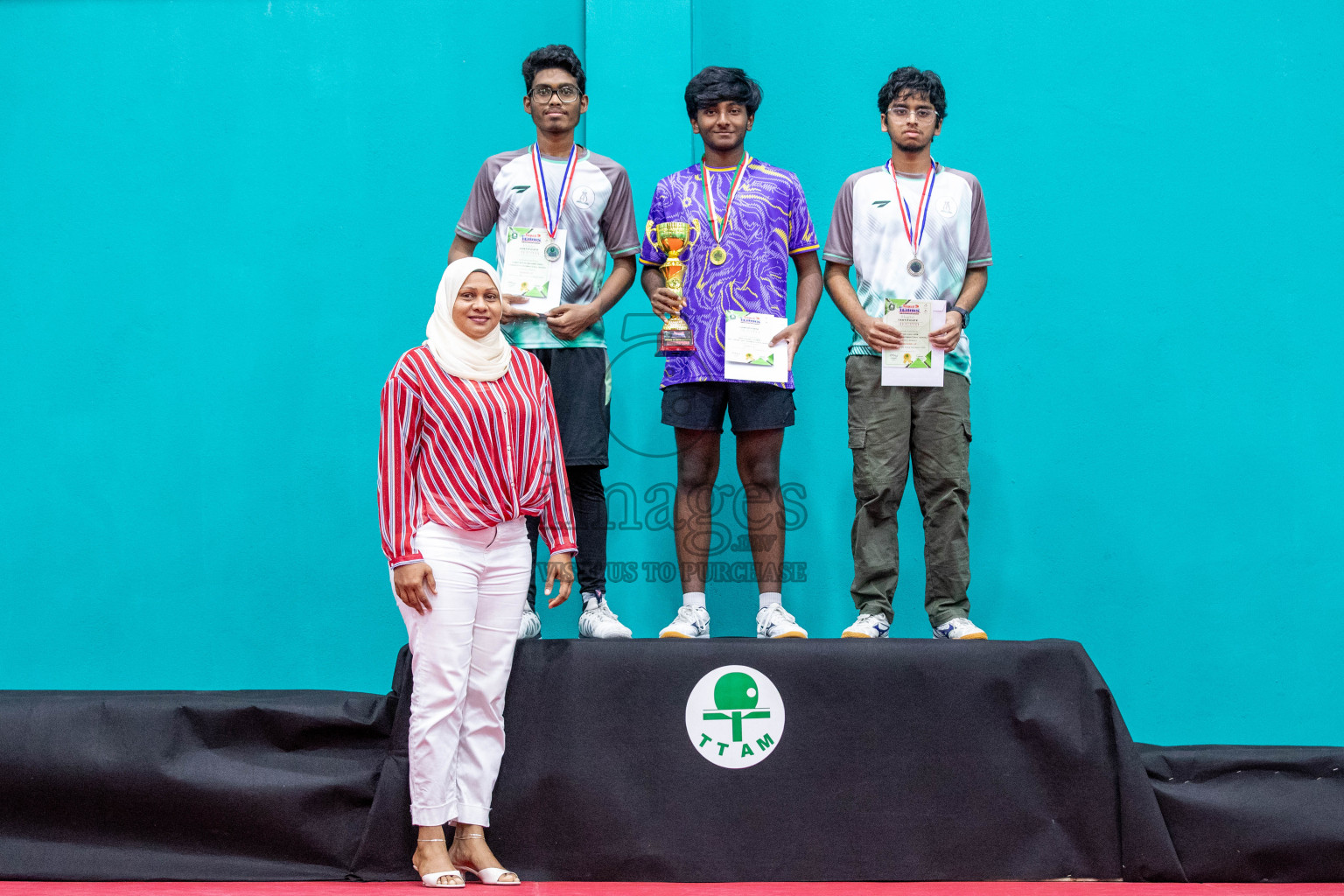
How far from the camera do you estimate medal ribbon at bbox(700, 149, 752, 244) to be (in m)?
2.75

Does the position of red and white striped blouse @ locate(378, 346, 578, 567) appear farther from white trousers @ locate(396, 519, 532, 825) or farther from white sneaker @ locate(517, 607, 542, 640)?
white sneaker @ locate(517, 607, 542, 640)

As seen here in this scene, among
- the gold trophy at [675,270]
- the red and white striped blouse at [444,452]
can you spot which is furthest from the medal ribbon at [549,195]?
the red and white striped blouse at [444,452]

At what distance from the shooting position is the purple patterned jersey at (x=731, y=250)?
2713mm

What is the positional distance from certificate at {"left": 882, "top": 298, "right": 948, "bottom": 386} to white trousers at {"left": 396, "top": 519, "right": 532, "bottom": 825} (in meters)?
1.08

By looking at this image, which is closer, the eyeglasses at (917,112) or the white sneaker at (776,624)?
the white sneaker at (776,624)

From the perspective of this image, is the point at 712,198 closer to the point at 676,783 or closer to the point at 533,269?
the point at 533,269

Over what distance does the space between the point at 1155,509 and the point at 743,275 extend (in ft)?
5.74

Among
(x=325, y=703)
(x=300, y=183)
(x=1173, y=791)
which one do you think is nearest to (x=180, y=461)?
(x=300, y=183)

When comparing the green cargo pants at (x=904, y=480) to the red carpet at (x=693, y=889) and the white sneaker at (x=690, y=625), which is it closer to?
the white sneaker at (x=690, y=625)

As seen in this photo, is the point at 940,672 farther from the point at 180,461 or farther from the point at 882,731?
the point at 180,461

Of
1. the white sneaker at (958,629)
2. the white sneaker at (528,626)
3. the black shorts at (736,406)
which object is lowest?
the white sneaker at (958,629)

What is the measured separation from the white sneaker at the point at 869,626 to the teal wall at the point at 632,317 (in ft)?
2.89

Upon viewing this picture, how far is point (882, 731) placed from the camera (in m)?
2.36

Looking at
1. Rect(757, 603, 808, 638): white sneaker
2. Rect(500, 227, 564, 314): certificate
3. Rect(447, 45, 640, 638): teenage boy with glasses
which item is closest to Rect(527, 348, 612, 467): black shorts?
Rect(447, 45, 640, 638): teenage boy with glasses
